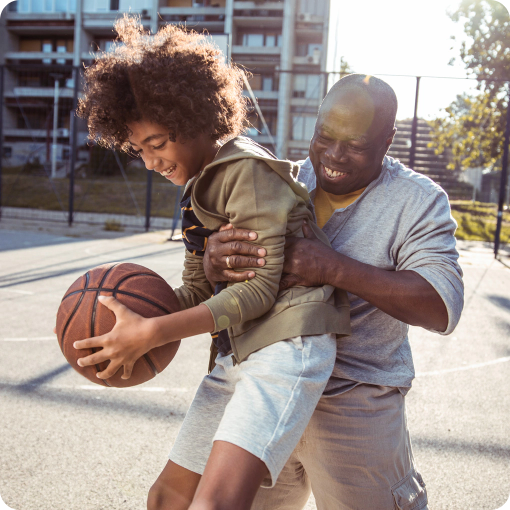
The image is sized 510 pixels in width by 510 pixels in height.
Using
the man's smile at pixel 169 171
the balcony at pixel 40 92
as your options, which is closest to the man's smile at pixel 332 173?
the man's smile at pixel 169 171

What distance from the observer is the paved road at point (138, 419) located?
2721 millimetres

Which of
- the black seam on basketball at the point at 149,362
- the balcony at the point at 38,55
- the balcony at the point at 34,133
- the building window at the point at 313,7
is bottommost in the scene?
the black seam on basketball at the point at 149,362

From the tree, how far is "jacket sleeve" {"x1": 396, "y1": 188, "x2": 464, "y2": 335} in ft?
46.1

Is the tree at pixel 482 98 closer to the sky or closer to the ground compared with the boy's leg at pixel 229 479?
closer to the sky

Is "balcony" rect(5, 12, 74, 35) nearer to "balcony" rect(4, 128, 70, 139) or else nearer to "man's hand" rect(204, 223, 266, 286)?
"balcony" rect(4, 128, 70, 139)

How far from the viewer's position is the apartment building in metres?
29.6

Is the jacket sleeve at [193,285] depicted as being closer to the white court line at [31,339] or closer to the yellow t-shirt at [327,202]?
the yellow t-shirt at [327,202]

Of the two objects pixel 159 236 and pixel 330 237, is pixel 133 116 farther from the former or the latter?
pixel 159 236

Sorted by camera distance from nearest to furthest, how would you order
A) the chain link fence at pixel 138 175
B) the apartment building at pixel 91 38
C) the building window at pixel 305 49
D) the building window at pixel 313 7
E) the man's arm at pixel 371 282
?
1. the man's arm at pixel 371 282
2. the chain link fence at pixel 138 175
3. the apartment building at pixel 91 38
4. the building window at pixel 313 7
5. the building window at pixel 305 49

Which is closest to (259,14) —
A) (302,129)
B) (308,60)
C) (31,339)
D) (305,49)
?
(305,49)

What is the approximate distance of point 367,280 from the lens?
1.79 metres

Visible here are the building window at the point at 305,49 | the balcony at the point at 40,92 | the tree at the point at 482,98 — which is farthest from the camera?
the building window at the point at 305,49

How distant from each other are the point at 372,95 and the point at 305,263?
0.70m

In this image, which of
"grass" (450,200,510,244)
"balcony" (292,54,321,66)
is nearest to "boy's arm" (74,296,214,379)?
"grass" (450,200,510,244)
